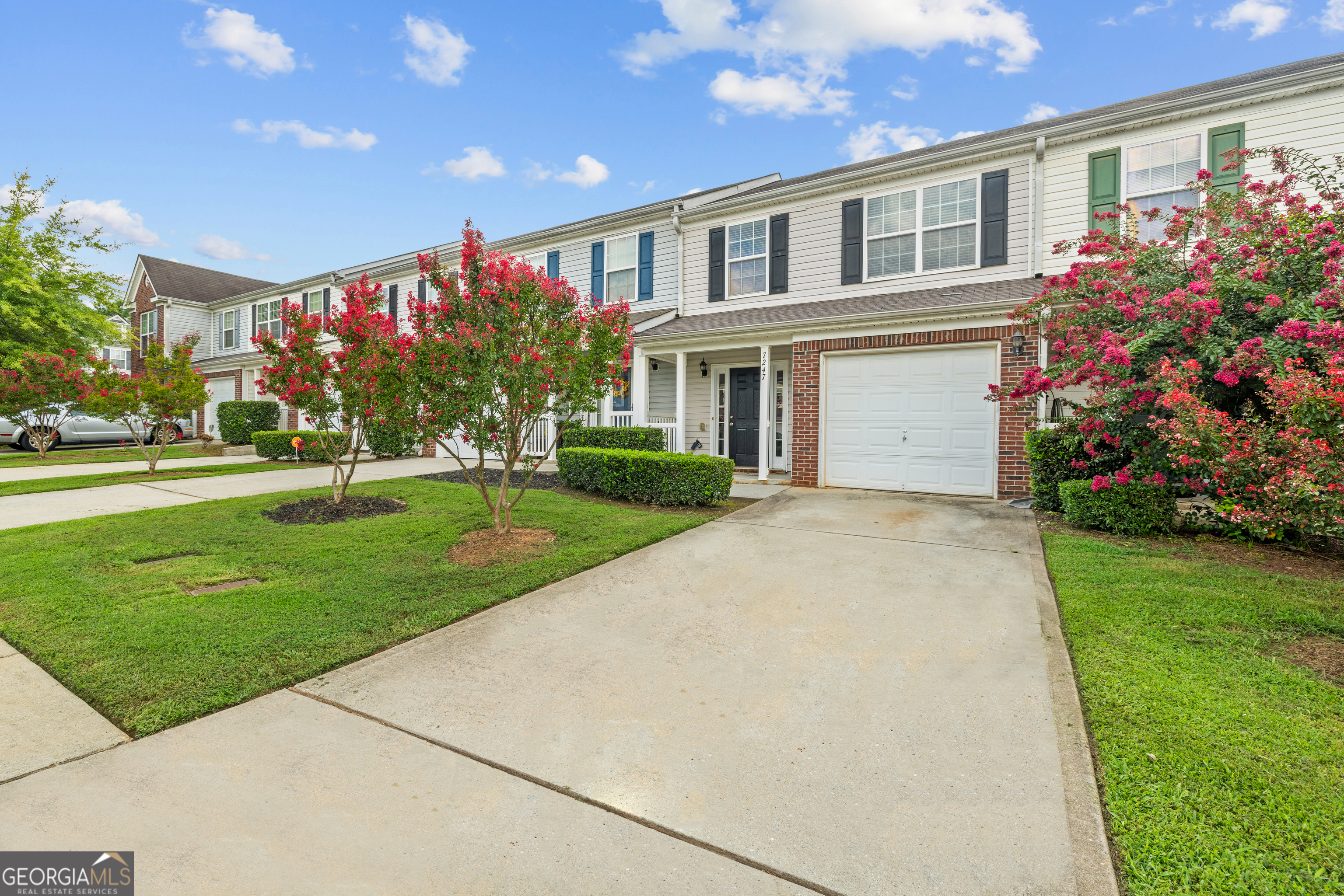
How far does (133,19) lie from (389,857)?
14.4m

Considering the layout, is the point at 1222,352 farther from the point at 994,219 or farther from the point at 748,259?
the point at 748,259

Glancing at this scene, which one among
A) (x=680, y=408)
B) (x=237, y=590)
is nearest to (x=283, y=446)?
(x=680, y=408)

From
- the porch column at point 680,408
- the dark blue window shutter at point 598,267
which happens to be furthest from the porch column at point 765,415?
the dark blue window shutter at point 598,267

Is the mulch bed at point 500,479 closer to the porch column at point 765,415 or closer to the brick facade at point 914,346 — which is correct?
the porch column at point 765,415

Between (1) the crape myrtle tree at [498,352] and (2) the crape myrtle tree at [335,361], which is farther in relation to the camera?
(2) the crape myrtle tree at [335,361]

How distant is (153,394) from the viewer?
11930mm

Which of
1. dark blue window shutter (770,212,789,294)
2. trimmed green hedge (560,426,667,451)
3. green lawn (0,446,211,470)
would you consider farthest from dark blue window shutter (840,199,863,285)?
green lawn (0,446,211,470)

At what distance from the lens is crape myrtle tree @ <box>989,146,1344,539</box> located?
3.48 m

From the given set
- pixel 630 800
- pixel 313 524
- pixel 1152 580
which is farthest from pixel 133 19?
pixel 1152 580

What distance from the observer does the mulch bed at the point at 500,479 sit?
31.3 feet

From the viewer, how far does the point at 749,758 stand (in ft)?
7.86

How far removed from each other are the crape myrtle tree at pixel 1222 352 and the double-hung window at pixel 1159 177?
40.2 inches

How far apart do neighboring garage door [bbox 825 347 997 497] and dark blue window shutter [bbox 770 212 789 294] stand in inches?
90.7

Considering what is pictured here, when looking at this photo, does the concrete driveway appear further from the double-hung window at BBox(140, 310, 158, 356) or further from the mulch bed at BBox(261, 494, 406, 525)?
the double-hung window at BBox(140, 310, 158, 356)
